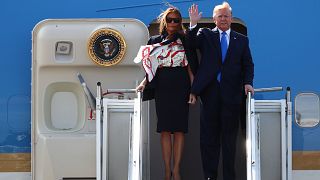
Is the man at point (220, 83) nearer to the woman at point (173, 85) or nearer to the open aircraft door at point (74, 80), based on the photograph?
the woman at point (173, 85)

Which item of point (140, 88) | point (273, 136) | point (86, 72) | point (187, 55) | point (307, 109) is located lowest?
point (273, 136)

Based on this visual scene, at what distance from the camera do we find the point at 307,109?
4.94m

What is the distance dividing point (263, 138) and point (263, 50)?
31.4 inches

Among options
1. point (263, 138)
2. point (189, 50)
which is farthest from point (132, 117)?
point (263, 138)

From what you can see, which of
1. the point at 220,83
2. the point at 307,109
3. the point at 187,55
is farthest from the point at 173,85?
the point at 307,109

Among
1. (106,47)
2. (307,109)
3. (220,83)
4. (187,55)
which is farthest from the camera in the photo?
(307,109)

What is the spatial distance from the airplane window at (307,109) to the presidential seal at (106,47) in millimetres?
1455

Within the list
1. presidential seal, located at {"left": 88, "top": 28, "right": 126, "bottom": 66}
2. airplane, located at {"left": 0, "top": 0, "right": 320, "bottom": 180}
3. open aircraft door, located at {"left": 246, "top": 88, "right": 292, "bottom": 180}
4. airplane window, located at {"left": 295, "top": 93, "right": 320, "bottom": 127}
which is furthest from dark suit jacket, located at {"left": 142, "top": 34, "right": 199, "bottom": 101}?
airplane window, located at {"left": 295, "top": 93, "right": 320, "bottom": 127}

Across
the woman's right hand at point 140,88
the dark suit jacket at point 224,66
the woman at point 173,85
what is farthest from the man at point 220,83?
the woman's right hand at point 140,88

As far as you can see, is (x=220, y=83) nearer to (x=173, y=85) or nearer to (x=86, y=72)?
(x=173, y=85)

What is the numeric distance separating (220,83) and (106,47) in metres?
1.01

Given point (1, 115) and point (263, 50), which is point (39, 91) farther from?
point (263, 50)

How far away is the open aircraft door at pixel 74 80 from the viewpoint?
477 centimetres

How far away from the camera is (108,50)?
483 centimetres
